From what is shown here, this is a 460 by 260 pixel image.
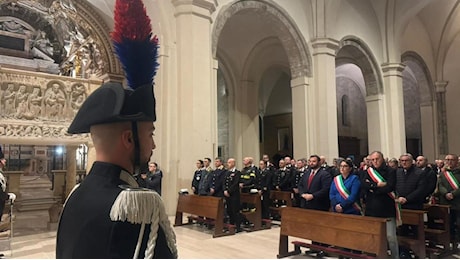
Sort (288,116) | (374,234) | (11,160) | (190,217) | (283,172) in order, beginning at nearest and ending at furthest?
(374,234)
(190,217)
(283,172)
(11,160)
(288,116)

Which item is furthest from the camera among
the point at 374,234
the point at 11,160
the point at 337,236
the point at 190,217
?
the point at 11,160

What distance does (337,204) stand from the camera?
5547 mm

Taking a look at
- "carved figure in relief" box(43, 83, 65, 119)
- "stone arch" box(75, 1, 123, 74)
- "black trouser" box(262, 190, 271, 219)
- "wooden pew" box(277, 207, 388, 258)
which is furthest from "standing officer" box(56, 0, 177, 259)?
"stone arch" box(75, 1, 123, 74)

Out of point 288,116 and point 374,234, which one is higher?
point 288,116

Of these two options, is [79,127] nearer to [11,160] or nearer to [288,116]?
[288,116]

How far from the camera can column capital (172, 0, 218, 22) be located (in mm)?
9312

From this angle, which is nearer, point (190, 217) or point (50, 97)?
point (50, 97)

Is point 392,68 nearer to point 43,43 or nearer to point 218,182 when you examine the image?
point 218,182

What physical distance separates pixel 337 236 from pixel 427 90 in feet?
59.8

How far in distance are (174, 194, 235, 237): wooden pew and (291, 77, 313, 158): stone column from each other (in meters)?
5.77


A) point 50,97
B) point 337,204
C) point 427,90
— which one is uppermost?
point 427,90

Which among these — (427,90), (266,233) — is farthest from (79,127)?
(427,90)

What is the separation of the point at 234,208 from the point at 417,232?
359cm

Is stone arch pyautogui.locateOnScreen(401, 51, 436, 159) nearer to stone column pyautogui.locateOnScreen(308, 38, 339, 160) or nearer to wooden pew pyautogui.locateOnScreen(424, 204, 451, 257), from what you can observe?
stone column pyautogui.locateOnScreen(308, 38, 339, 160)
